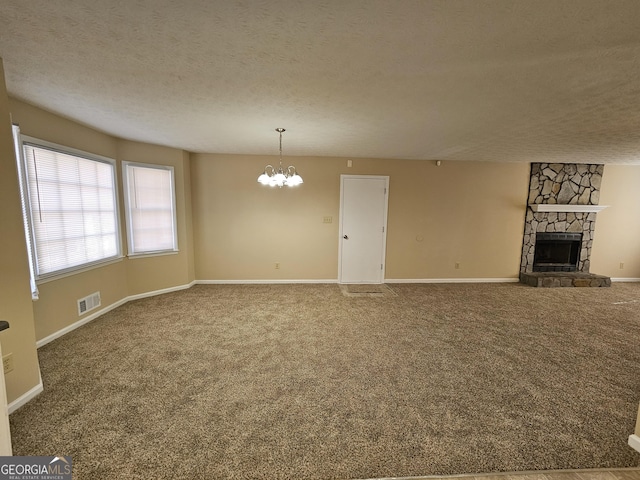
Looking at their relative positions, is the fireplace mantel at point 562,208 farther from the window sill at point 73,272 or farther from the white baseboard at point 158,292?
the window sill at point 73,272

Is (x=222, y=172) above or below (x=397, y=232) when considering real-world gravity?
above

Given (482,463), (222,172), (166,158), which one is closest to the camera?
(482,463)

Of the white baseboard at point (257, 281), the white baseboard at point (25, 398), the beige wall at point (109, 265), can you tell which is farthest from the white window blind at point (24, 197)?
the white baseboard at point (257, 281)

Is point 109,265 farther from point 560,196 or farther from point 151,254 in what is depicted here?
point 560,196

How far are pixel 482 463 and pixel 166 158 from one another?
5169mm

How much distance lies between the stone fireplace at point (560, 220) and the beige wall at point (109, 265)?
659 centimetres

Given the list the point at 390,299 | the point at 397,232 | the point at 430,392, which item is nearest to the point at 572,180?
the point at 397,232

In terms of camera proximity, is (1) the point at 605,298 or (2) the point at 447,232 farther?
(2) the point at 447,232

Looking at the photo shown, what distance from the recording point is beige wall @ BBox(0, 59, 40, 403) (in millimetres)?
1900

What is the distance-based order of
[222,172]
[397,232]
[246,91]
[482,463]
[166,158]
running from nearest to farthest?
[482,463] < [246,91] < [166,158] < [222,172] < [397,232]

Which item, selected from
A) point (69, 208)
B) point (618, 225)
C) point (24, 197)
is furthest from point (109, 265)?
point (618, 225)

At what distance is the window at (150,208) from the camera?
13.5 ft

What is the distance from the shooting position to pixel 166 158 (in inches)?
172

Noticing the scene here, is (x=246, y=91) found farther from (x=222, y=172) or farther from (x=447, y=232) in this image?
(x=447, y=232)
